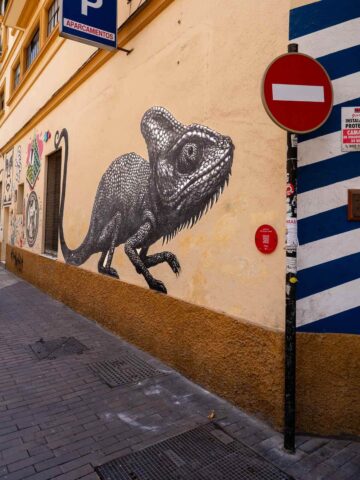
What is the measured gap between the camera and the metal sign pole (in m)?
3.03

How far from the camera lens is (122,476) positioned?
8.87ft

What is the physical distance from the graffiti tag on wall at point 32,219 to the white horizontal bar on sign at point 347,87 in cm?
954

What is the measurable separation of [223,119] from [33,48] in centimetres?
1215

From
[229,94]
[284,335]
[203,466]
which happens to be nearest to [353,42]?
[229,94]

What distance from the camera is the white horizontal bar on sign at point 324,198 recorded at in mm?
3283

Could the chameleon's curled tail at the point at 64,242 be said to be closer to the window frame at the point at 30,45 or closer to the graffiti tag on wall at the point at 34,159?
the graffiti tag on wall at the point at 34,159

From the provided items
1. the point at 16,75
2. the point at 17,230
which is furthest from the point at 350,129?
the point at 16,75

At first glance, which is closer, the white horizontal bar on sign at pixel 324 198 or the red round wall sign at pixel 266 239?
the white horizontal bar on sign at pixel 324 198

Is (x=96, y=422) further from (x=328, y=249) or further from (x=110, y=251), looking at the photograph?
(x=110, y=251)

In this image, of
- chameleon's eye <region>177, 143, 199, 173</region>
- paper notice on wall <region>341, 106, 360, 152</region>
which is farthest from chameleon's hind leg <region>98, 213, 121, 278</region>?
paper notice on wall <region>341, 106, 360, 152</region>

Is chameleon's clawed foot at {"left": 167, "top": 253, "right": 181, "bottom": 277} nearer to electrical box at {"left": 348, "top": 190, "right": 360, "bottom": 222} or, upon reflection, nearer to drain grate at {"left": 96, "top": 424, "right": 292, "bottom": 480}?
drain grate at {"left": 96, "top": 424, "right": 292, "bottom": 480}

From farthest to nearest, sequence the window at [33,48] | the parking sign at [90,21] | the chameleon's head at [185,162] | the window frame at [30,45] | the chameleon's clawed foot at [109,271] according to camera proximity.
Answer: the window at [33,48], the window frame at [30,45], the chameleon's clawed foot at [109,271], the parking sign at [90,21], the chameleon's head at [185,162]

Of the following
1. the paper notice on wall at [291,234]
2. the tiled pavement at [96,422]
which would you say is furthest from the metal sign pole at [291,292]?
the tiled pavement at [96,422]

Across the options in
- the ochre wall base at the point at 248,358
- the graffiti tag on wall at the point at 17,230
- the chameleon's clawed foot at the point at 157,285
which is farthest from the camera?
the graffiti tag on wall at the point at 17,230
